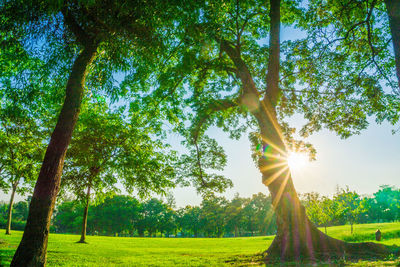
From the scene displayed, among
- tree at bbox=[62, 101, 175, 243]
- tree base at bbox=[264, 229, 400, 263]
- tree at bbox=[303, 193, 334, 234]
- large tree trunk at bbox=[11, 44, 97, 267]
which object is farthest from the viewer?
tree at bbox=[62, 101, 175, 243]

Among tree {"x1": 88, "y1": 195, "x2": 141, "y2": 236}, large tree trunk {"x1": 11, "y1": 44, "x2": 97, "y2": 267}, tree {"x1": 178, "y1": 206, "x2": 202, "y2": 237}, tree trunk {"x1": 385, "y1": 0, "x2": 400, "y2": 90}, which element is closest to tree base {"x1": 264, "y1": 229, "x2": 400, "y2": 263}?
tree trunk {"x1": 385, "y1": 0, "x2": 400, "y2": 90}

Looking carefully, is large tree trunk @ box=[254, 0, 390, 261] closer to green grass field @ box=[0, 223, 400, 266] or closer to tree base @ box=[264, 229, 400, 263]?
tree base @ box=[264, 229, 400, 263]

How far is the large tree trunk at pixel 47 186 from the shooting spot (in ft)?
18.4

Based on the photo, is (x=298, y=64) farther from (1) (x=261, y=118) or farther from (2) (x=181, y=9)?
(2) (x=181, y=9)

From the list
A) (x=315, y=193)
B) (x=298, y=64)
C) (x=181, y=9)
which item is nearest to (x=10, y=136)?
(x=181, y=9)

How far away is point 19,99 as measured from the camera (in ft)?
28.1

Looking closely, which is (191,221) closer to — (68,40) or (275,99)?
(275,99)

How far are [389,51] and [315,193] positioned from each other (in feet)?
30.5

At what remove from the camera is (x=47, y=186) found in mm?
6094

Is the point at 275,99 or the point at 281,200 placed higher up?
the point at 275,99

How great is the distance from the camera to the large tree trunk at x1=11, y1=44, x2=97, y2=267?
5622 mm

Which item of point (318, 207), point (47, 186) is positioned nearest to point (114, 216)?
point (318, 207)

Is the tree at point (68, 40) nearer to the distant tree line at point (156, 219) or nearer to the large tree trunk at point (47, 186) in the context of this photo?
the large tree trunk at point (47, 186)

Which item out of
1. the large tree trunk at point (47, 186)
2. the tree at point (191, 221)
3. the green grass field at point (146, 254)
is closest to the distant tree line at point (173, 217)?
the tree at point (191, 221)
